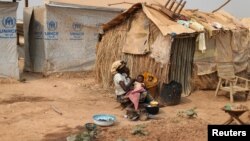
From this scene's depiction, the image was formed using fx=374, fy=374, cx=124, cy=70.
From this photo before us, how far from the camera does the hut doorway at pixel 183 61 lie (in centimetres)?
944

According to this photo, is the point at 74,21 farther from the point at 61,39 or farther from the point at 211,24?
the point at 211,24

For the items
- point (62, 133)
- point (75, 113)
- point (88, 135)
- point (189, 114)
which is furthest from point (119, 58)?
point (88, 135)

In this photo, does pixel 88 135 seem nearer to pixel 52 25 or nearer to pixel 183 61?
pixel 183 61

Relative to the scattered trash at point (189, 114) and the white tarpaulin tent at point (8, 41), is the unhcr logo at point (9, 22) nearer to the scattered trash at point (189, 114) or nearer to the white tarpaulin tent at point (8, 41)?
the white tarpaulin tent at point (8, 41)

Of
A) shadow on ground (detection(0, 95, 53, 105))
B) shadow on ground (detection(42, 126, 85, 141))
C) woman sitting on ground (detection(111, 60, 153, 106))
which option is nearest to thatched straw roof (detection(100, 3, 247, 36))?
woman sitting on ground (detection(111, 60, 153, 106))

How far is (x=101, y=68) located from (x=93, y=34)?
3.24 meters

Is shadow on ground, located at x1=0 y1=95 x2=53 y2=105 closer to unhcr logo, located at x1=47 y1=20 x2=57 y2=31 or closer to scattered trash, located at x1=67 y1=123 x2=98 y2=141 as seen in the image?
scattered trash, located at x1=67 y1=123 x2=98 y2=141

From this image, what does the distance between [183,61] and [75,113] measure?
11.4ft

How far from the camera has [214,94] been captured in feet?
33.6

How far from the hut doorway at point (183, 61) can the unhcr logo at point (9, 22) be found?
5.21 m

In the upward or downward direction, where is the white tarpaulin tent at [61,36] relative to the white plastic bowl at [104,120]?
upward

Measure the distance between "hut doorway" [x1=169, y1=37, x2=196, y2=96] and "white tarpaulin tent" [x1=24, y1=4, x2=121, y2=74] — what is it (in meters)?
4.76

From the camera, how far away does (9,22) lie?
11.5m

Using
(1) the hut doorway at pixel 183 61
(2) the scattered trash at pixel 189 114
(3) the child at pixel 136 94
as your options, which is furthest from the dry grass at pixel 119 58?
(2) the scattered trash at pixel 189 114
